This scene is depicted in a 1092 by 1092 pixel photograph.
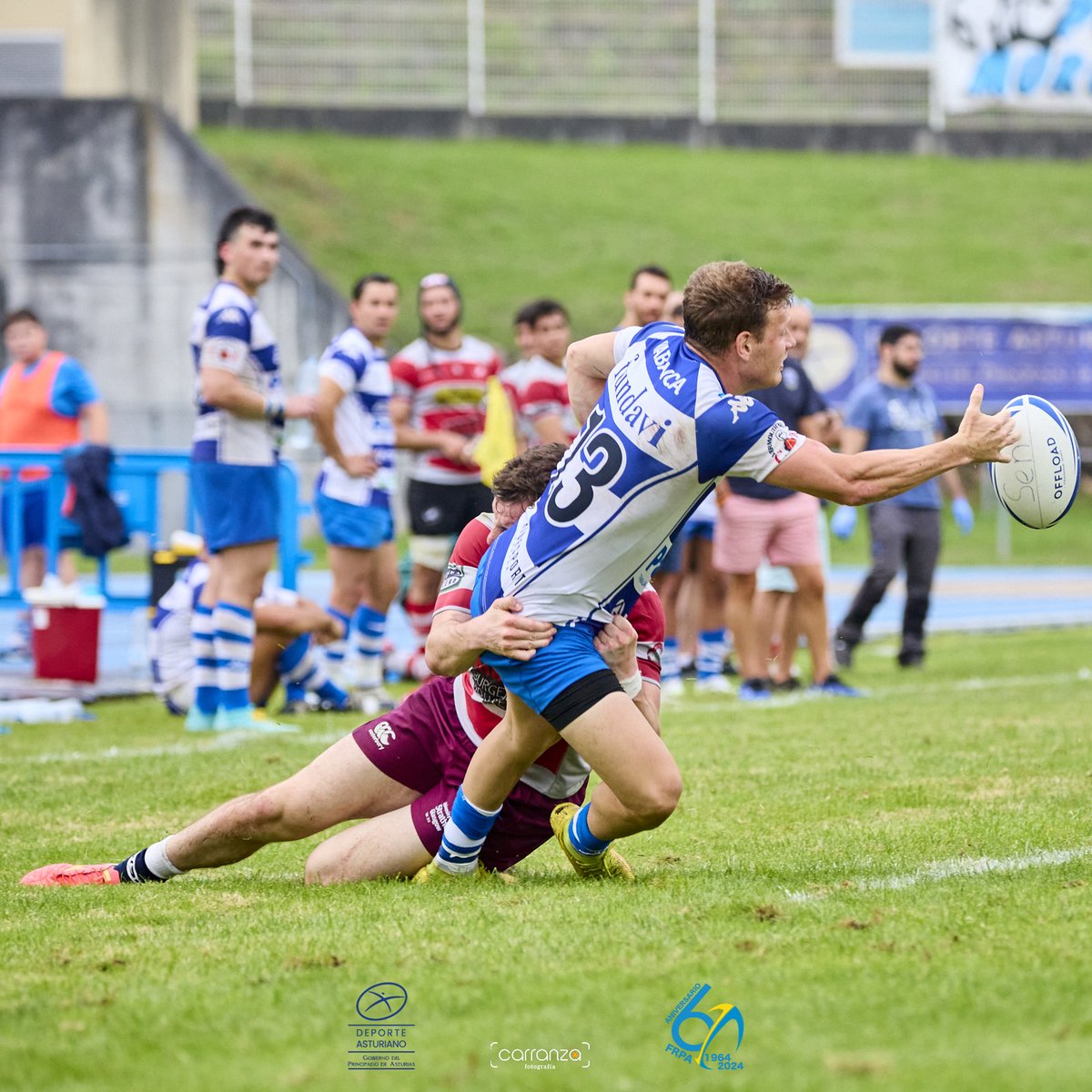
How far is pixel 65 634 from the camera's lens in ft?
33.0

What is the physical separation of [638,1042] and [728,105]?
108ft

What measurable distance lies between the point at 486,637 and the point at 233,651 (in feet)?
13.3

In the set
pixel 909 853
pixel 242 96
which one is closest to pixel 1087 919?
pixel 909 853

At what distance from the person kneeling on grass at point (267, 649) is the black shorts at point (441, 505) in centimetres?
119

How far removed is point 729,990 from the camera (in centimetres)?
347

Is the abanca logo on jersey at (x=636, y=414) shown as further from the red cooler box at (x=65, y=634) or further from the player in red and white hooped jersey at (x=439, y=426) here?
the red cooler box at (x=65, y=634)

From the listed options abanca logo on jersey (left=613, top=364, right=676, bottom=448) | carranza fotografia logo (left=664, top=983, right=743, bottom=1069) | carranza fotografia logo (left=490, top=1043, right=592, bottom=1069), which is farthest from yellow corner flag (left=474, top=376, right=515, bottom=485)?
carranza fotografia logo (left=490, top=1043, right=592, bottom=1069)

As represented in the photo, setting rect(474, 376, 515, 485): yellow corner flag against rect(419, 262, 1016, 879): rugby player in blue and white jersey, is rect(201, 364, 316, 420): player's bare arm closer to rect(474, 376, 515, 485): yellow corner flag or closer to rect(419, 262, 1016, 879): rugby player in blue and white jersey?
rect(474, 376, 515, 485): yellow corner flag

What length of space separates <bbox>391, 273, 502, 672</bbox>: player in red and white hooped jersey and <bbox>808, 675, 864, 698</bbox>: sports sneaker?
91.3 inches

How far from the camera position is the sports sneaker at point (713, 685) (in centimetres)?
1045

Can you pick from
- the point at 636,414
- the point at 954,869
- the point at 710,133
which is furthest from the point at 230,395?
the point at 710,133

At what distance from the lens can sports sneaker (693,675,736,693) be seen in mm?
10453

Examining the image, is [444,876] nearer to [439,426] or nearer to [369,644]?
[369,644]

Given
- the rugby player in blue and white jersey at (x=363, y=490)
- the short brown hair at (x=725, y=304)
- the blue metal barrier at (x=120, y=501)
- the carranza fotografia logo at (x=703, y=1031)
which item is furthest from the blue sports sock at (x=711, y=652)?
the carranza fotografia logo at (x=703, y=1031)
